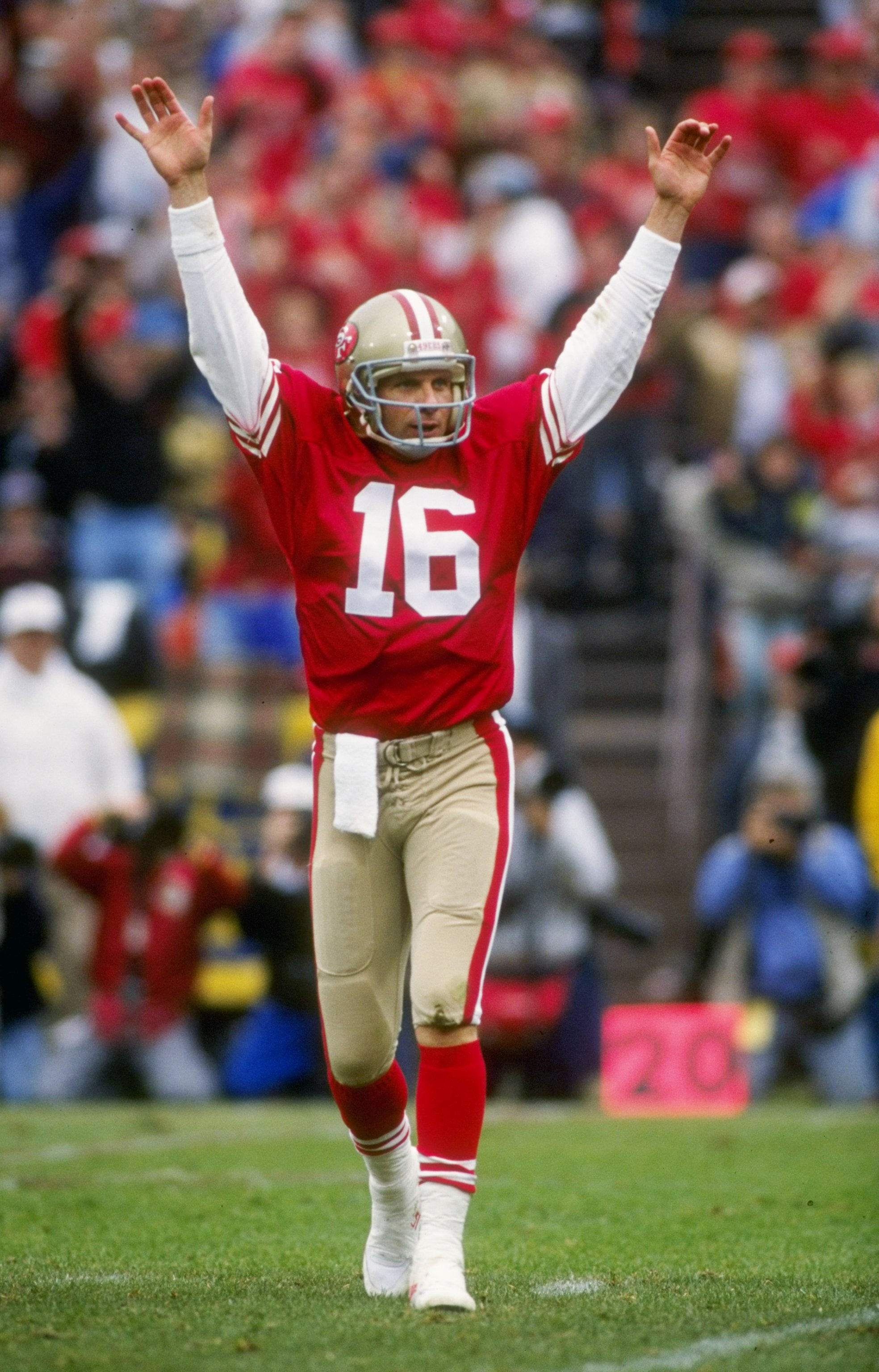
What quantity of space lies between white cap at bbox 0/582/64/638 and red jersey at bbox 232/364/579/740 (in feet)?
21.8

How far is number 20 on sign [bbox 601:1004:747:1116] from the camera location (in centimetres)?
1060

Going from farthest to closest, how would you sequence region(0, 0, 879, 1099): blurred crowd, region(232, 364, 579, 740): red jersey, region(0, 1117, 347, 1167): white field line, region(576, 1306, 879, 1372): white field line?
region(0, 0, 879, 1099): blurred crowd
region(0, 1117, 347, 1167): white field line
region(232, 364, 579, 740): red jersey
region(576, 1306, 879, 1372): white field line

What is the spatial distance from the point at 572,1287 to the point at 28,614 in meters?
7.21

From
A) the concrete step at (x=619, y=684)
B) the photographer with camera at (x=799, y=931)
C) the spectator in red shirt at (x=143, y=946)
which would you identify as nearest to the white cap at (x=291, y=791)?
the spectator in red shirt at (x=143, y=946)

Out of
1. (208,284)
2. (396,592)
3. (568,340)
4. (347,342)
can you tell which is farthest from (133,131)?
(396,592)

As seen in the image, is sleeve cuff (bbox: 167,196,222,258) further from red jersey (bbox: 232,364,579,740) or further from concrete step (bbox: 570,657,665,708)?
concrete step (bbox: 570,657,665,708)

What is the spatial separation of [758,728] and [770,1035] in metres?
1.92

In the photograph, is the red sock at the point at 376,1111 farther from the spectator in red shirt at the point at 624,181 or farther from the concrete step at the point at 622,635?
the spectator in red shirt at the point at 624,181

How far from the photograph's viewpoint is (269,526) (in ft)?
43.6

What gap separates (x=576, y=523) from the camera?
13742mm

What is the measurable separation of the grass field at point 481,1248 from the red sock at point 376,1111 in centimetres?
33

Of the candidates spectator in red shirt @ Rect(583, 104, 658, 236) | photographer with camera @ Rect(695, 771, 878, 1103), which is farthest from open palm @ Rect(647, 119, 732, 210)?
spectator in red shirt @ Rect(583, 104, 658, 236)

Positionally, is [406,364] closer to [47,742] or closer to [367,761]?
[367,761]

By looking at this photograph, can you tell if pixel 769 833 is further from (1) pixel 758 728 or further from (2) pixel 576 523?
(2) pixel 576 523
